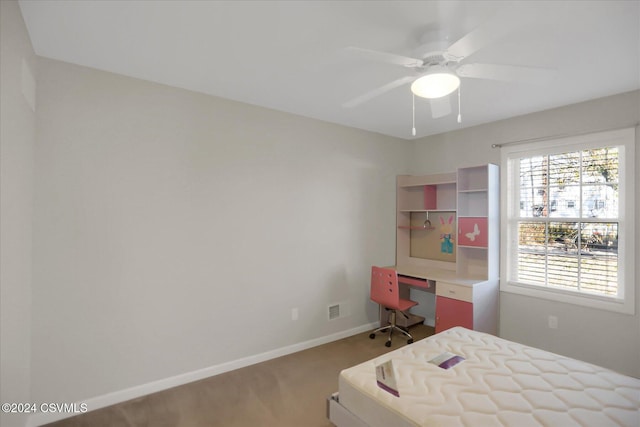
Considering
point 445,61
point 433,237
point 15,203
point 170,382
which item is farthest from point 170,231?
point 433,237

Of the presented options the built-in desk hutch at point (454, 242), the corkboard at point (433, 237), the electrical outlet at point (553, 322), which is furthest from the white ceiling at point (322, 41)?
→ the electrical outlet at point (553, 322)

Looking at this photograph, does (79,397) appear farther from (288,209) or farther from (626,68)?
(626,68)

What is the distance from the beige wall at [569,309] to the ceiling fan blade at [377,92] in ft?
5.70

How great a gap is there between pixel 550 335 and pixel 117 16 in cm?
437

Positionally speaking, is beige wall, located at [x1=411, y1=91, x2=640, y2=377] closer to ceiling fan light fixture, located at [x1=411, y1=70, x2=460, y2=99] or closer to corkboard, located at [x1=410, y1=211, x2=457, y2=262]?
corkboard, located at [x1=410, y1=211, x2=457, y2=262]

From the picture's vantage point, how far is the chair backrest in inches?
132

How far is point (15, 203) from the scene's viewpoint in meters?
1.69

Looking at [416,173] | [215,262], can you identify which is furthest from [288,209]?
[416,173]

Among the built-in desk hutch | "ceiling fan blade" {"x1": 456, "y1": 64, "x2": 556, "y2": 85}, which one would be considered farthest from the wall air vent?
"ceiling fan blade" {"x1": 456, "y1": 64, "x2": 556, "y2": 85}

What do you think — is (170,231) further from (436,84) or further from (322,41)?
(436,84)

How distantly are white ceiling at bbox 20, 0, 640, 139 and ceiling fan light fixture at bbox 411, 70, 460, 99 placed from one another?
230 millimetres

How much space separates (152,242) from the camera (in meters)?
2.52

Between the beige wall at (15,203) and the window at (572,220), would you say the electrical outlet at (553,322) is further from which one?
the beige wall at (15,203)

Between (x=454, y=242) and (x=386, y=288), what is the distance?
1.19 m
